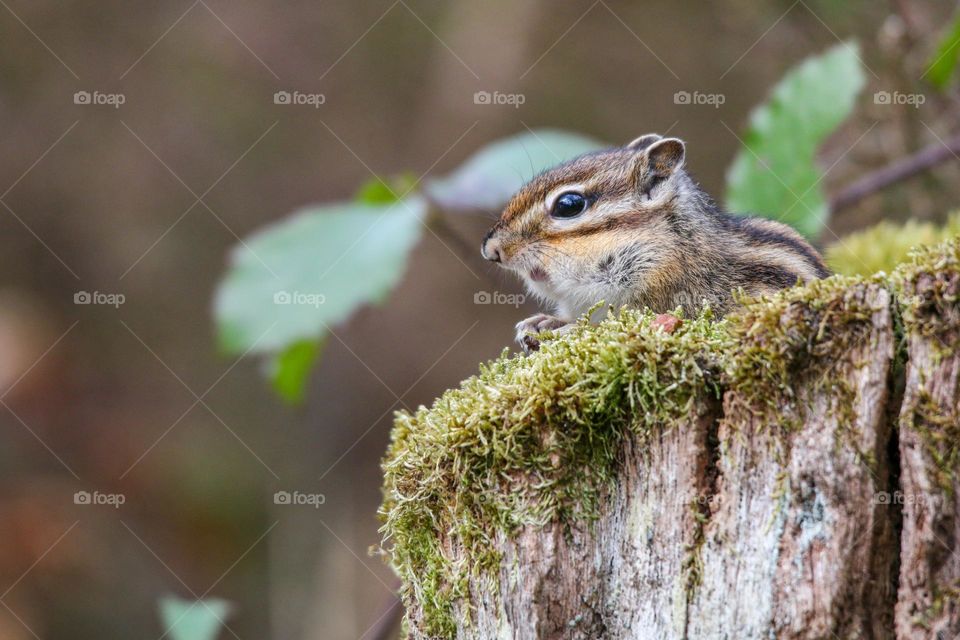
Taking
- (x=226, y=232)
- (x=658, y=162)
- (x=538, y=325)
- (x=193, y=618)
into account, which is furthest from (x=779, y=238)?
(x=226, y=232)

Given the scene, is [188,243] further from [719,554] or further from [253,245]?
[719,554]

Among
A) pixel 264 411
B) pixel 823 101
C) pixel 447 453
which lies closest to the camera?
pixel 447 453

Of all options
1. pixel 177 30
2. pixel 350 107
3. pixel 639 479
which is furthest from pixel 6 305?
pixel 639 479

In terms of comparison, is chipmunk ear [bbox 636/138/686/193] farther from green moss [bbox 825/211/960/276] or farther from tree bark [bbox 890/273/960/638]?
tree bark [bbox 890/273/960/638]

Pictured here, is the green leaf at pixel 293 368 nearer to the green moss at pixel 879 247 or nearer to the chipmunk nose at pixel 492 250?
the chipmunk nose at pixel 492 250

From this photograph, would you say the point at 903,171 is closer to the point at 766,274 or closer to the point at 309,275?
the point at 766,274

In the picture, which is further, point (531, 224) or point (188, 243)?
point (188, 243)
